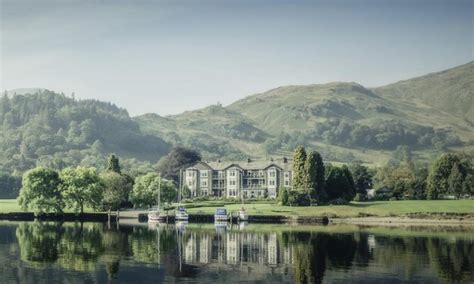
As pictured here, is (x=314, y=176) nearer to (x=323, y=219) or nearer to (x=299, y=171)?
(x=299, y=171)

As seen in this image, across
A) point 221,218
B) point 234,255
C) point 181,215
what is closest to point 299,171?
point 221,218

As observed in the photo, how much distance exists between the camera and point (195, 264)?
72.2m

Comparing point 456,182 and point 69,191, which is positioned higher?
point 456,182

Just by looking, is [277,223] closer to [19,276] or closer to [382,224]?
[382,224]

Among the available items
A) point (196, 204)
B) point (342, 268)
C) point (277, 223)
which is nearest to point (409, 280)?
point (342, 268)

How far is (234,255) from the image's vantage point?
8112cm

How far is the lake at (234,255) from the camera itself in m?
63.2

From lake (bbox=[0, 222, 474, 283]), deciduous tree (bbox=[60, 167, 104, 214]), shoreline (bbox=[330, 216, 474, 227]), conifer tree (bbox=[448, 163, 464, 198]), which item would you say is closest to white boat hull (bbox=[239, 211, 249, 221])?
shoreline (bbox=[330, 216, 474, 227])

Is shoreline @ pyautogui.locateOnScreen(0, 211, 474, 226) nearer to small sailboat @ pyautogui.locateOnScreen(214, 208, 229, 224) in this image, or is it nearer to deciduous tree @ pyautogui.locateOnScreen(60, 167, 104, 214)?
deciduous tree @ pyautogui.locateOnScreen(60, 167, 104, 214)

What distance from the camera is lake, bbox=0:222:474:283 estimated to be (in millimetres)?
63156

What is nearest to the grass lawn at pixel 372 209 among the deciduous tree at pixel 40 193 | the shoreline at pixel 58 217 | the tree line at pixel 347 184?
the tree line at pixel 347 184

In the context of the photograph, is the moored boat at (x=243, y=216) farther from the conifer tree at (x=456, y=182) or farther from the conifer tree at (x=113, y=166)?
the conifer tree at (x=456, y=182)

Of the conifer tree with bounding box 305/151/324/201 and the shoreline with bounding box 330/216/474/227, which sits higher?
the conifer tree with bounding box 305/151/324/201

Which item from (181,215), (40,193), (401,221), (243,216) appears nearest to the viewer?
(401,221)
